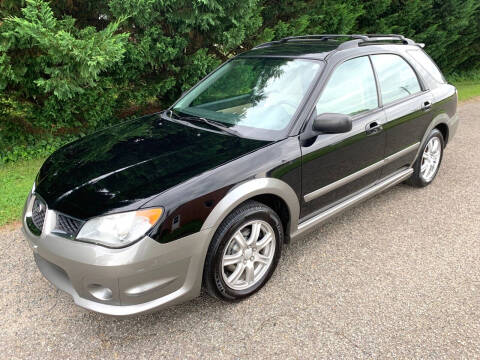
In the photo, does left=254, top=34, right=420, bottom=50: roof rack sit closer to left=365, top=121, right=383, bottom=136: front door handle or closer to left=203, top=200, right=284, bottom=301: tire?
left=365, top=121, right=383, bottom=136: front door handle

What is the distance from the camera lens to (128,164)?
265 centimetres

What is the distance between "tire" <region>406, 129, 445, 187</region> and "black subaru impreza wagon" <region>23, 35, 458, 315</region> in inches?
5.2

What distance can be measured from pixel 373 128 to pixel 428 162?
5.14 ft

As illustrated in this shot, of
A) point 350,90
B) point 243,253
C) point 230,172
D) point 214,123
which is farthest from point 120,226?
point 350,90

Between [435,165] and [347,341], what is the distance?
3.05m

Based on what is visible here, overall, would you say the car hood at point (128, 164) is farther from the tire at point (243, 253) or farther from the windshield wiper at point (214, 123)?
the tire at point (243, 253)

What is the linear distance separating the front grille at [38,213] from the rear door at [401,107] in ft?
9.48

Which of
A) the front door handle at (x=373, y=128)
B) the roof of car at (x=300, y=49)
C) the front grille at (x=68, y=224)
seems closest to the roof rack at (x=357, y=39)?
the roof of car at (x=300, y=49)

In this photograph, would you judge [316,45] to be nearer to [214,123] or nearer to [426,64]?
[214,123]

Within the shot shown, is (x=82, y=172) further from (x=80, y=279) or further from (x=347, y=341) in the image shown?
(x=347, y=341)

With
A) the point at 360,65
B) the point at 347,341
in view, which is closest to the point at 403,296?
the point at 347,341

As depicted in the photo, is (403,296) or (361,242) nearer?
(403,296)

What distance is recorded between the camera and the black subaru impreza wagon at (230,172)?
88.1 inches

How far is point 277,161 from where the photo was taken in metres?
2.73
